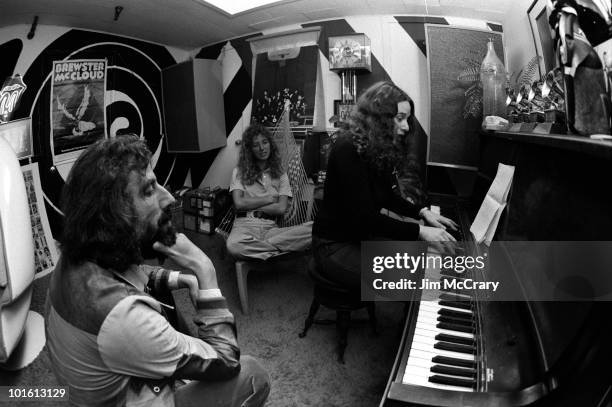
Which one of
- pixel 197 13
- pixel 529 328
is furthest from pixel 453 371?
pixel 197 13

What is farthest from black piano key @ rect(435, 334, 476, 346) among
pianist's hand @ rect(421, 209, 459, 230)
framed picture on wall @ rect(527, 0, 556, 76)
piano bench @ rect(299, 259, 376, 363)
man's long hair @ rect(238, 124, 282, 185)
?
man's long hair @ rect(238, 124, 282, 185)

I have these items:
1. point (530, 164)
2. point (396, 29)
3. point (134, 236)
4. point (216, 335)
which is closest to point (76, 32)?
point (396, 29)

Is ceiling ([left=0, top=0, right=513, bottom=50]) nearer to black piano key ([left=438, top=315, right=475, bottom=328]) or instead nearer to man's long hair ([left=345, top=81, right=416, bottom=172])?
man's long hair ([left=345, top=81, right=416, bottom=172])

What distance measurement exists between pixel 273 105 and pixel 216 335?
3.12 meters

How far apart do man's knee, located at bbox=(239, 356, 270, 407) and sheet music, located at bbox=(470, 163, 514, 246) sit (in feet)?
3.35

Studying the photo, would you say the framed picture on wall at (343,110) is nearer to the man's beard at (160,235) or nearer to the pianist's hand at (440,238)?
the pianist's hand at (440,238)

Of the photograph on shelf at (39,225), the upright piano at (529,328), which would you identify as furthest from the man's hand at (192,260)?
the photograph on shelf at (39,225)

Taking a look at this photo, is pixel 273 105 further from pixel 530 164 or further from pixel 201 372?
pixel 201 372

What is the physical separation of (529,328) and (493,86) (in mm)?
1811

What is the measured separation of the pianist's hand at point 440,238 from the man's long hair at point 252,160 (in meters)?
1.82

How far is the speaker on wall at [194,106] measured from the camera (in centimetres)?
410

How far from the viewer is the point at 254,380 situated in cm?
129

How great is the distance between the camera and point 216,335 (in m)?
1.16

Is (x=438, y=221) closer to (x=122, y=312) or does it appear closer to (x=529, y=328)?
(x=529, y=328)
